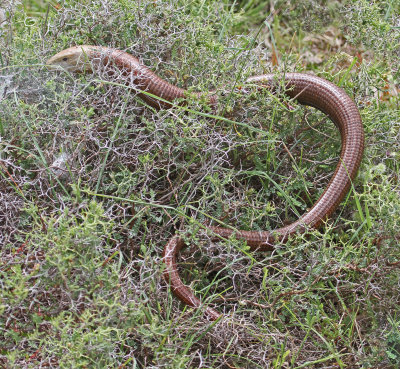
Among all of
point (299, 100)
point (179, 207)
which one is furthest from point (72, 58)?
point (299, 100)

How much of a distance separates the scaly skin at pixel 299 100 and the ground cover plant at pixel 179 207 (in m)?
0.08

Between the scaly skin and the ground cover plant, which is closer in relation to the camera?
the ground cover plant

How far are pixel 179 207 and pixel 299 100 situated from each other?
46.7 inches

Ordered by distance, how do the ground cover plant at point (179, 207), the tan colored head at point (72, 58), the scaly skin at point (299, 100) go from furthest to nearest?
the tan colored head at point (72, 58) → the scaly skin at point (299, 100) → the ground cover plant at point (179, 207)

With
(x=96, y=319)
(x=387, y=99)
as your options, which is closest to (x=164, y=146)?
(x=96, y=319)

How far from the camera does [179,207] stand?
9.14 feet

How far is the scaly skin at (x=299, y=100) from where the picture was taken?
2941 mm

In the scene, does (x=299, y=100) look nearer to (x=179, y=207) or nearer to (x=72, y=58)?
(x=179, y=207)

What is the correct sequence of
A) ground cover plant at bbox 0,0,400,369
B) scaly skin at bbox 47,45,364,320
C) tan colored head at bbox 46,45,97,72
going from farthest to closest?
tan colored head at bbox 46,45,97,72 → scaly skin at bbox 47,45,364,320 → ground cover plant at bbox 0,0,400,369

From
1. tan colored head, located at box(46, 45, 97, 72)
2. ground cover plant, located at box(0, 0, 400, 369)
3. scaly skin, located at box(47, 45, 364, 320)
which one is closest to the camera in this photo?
ground cover plant, located at box(0, 0, 400, 369)

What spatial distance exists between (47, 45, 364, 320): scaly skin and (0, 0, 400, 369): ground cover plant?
0.08 meters

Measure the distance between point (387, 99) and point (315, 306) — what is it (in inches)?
72.1

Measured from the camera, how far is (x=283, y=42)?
176 inches

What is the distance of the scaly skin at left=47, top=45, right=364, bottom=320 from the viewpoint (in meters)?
2.94
